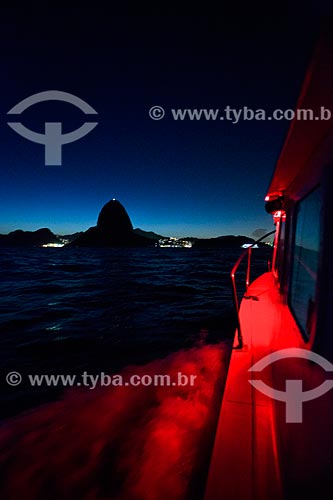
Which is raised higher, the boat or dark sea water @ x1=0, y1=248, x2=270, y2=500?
the boat

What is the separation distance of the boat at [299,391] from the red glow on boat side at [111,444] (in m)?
0.90

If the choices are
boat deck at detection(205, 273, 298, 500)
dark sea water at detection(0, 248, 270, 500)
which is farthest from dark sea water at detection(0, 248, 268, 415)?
boat deck at detection(205, 273, 298, 500)

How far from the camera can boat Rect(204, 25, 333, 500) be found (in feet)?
4.77

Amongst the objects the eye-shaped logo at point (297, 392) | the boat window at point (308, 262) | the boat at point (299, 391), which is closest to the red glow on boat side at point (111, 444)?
the boat at point (299, 391)

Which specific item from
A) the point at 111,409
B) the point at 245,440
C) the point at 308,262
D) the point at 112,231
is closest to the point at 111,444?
the point at 111,409

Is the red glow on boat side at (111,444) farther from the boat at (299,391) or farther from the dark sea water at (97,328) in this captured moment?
the boat at (299,391)

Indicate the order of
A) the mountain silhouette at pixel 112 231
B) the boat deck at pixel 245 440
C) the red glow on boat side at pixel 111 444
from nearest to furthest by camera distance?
the boat deck at pixel 245 440
the red glow on boat side at pixel 111 444
the mountain silhouette at pixel 112 231

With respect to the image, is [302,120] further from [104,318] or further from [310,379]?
[104,318]

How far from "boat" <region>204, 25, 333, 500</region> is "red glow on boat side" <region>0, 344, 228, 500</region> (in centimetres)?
90

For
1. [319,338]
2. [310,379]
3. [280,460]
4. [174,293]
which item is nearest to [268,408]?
[280,460]

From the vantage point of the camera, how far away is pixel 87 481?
2719 mm

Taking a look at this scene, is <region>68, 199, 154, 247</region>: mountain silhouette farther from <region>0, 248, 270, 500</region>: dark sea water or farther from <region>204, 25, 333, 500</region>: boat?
<region>204, 25, 333, 500</region>: boat

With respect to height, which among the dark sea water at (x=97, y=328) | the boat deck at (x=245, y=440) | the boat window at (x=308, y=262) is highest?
the boat window at (x=308, y=262)

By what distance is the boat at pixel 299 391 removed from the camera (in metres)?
1.46
